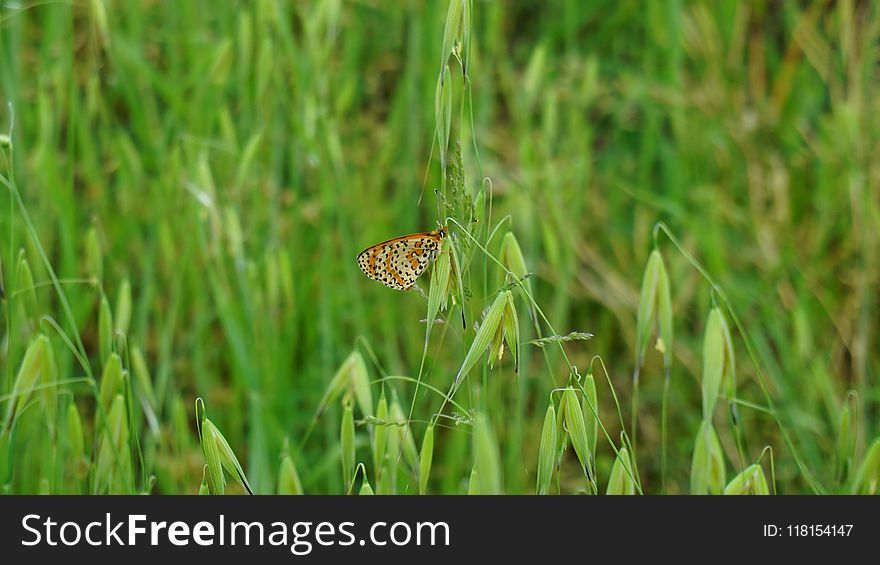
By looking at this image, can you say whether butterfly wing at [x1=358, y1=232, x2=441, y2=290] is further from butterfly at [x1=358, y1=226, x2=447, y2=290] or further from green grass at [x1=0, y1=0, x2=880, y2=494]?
green grass at [x1=0, y1=0, x2=880, y2=494]

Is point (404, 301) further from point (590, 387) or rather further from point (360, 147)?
point (590, 387)

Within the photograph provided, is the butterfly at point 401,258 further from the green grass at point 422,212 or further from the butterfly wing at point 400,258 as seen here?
the green grass at point 422,212

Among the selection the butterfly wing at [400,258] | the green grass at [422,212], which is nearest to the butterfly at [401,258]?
the butterfly wing at [400,258]

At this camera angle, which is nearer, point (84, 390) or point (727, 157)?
point (84, 390)

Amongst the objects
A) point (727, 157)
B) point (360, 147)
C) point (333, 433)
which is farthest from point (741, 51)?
point (333, 433)

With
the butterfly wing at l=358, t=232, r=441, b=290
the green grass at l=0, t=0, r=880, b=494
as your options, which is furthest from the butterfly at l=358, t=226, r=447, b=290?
the green grass at l=0, t=0, r=880, b=494

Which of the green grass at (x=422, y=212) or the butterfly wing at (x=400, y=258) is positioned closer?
the butterfly wing at (x=400, y=258)
